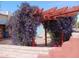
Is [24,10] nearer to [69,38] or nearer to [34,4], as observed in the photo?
[34,4]

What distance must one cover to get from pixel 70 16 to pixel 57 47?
0.52 metres

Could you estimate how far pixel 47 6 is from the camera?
3582 mm

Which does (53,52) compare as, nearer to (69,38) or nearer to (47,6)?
(69,38)

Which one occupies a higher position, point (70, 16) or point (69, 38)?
point (70, 16)

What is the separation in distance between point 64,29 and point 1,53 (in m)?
1.06

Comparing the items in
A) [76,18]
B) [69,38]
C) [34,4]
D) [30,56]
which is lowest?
[30,56]

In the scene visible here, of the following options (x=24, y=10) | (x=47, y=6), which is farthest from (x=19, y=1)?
(x=47, y=6)

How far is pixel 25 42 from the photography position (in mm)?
3658

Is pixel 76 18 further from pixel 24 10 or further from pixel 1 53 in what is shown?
pixel 1 53

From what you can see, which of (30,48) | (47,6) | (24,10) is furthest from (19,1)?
(30,48)

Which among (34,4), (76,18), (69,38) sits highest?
(34,4)

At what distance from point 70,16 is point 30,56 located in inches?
34.5

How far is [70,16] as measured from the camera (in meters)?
3.53

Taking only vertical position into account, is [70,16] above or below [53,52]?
above
